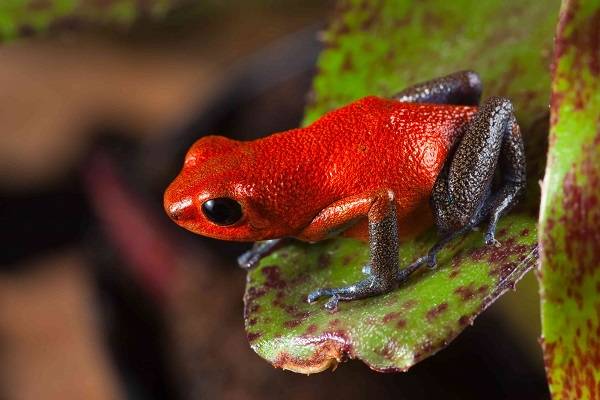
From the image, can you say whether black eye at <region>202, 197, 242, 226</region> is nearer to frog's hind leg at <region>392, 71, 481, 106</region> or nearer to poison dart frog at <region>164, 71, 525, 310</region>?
poison dart frog at <region>164, 71, 525, 310</region>

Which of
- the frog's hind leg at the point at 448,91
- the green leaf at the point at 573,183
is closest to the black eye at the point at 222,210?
the frog's hind leg at the point at 448,91

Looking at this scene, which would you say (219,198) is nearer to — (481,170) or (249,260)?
(249,260)

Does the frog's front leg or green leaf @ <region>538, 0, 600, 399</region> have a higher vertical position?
green leaf @ <region>538, 0, 600, 399</region>

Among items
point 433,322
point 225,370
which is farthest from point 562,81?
point 225,370

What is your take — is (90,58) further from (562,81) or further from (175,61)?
(562,81)

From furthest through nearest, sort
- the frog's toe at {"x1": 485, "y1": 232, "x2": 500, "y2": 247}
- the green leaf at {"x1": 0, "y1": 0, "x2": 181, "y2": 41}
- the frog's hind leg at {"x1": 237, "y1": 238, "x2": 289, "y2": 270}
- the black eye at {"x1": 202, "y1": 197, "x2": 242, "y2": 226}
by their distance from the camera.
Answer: the green leaf at {"x1": 0, "y1": 0, "x2": 181, "y2": 41} → the frog's hind leg at {"x1": 237, "y1": 238, "x2": 289, "y2": 270} → the black eye at {"x1": 202, "y1": 197, "x2": 242, "y2": 226} → the frog's toe at {"x1": 485, "y1": 232, "x2": 500, "y2": 247}

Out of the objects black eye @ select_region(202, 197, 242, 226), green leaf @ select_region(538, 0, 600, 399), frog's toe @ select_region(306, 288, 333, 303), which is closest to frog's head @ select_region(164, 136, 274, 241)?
black eye @ select_region(202, 197, 242, 226)

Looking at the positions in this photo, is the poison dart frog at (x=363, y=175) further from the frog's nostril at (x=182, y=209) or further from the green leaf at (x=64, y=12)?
the green leaf at (x=64, y=12)

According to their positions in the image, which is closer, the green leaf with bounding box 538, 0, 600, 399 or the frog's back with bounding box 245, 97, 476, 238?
the green leaf with bounding box 538, 0, 600, 399
